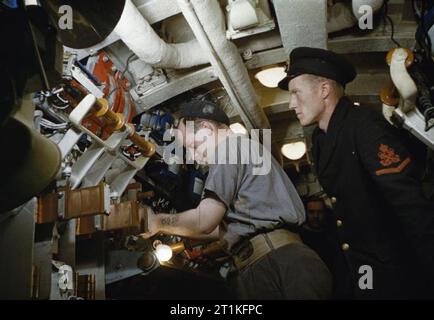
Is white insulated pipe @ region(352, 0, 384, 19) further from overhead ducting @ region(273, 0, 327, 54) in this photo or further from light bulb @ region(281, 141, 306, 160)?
light bulb @ region(281, 141, 306, 160)

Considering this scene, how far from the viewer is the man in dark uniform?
7.24 ft

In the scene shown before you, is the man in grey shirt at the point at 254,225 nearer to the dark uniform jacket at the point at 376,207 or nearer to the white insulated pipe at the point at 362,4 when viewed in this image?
the dark uniform jacket at the point at 376,207

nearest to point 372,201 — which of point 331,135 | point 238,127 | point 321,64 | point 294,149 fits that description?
point 331,135

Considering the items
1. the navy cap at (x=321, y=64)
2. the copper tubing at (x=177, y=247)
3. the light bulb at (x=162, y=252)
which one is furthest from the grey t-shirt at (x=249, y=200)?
the navy cap at (x=321, y=64)

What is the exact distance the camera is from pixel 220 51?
11.4ft

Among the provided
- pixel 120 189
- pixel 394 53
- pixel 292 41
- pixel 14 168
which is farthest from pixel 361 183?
pixel 14 168

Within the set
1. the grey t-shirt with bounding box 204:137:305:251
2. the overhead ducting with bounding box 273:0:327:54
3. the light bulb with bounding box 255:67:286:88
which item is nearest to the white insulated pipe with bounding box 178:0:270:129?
the light bulb with bounding box 255:67:286:88

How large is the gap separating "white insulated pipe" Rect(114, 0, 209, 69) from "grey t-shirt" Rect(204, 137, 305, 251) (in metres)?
1.28

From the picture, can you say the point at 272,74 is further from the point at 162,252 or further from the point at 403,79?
the point at 162,252

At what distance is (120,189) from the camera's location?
9.62 ft

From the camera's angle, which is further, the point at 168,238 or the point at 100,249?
the point at 168,238

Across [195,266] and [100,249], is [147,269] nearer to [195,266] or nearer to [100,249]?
[100,249]

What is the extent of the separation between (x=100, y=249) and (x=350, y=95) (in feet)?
12.8

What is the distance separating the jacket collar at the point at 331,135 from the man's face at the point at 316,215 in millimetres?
1409
